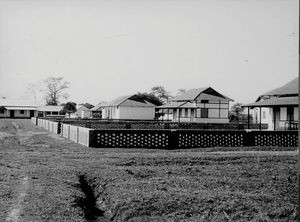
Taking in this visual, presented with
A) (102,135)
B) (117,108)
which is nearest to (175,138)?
(102,135)

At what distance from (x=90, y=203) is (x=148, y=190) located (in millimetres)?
1253

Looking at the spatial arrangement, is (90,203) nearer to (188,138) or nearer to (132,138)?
(132,138)

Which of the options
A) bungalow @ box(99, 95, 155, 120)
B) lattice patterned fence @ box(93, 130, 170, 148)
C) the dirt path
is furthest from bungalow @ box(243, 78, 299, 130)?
bungalow @ box(99, 95, 155, 120)

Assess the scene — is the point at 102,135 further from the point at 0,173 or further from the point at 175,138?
the point at 0,173

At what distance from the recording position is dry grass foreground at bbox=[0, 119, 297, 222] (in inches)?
279

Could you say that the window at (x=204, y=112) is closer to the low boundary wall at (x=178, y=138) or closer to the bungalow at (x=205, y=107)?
the bungalow at (x=205, y=107)

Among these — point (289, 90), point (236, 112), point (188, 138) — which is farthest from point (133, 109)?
point (188, 138)

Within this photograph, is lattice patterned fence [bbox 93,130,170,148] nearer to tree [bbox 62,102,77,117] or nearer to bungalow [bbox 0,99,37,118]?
bungalow [bbox 0,99,37,118]

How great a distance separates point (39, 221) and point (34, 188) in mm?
2435

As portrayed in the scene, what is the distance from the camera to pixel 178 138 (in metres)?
20.1

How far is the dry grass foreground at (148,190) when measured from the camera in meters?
7.10

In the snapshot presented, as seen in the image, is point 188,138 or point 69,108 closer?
point 188,138

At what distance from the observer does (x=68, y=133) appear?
2562 cm

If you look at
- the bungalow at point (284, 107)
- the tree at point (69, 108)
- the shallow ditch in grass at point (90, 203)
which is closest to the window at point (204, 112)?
the bungalow at point (284, 107)
